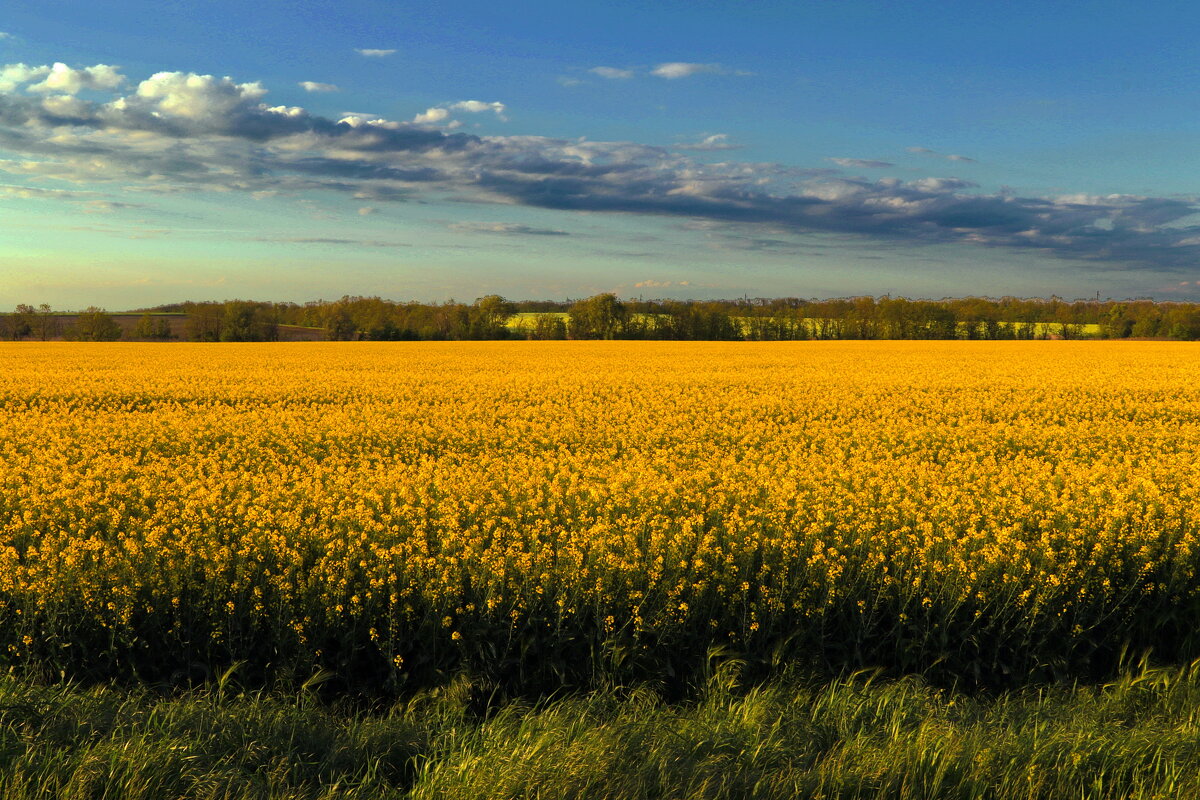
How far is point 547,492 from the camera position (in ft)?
27.9

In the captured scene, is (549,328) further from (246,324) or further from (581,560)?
(581,560)

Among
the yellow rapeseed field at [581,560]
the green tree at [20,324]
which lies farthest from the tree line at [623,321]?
the yellow rapeseed field at [581,560]

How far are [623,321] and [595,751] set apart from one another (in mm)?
90680

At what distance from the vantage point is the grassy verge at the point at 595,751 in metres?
3.50

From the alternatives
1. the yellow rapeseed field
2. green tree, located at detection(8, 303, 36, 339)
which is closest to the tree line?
green tree, located at detection(8, 303, 36, 339)

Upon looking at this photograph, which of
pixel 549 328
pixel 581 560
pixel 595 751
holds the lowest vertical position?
pixel 595 751

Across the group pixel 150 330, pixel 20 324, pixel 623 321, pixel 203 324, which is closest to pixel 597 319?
pixel 623 321

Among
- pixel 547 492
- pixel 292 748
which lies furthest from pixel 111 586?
pixel 547 492

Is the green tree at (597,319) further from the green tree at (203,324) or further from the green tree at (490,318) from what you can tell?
the green tree at (203,324)

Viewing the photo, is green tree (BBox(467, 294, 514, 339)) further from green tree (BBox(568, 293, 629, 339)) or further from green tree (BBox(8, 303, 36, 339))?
green tree (BBox(8, 303, 36, 339))

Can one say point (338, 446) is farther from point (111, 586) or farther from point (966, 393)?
point (966, 393)

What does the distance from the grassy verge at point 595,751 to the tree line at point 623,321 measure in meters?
84.5

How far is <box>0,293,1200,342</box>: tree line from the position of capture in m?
87.2

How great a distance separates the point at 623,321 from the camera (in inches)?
3686
